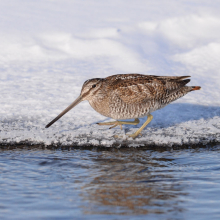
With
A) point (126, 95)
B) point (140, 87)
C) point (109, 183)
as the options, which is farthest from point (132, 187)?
point (140, 87)

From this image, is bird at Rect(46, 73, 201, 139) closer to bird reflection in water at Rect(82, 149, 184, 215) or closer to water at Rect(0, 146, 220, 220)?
water at Rect(0, 146, 220, 220)

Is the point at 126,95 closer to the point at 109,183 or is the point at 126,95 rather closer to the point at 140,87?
the point at 140,87

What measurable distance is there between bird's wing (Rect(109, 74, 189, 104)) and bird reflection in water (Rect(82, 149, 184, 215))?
1.07m

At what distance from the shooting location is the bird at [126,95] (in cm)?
611

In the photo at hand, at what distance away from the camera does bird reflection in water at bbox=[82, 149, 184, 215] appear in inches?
143

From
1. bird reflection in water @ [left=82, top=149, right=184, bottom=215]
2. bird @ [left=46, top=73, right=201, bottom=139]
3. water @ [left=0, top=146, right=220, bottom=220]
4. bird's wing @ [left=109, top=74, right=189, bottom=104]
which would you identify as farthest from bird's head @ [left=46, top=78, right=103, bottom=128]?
bird reflection in water @ [left=82, top=149, right=184, bottom=215]

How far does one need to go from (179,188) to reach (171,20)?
33.0 feet

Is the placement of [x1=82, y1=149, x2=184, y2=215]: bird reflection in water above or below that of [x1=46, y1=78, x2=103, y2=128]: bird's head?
below

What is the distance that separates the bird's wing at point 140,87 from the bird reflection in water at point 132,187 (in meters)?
1.07

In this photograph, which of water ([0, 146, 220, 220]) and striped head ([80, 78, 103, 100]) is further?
striped head ([80, 78, 103, 100])

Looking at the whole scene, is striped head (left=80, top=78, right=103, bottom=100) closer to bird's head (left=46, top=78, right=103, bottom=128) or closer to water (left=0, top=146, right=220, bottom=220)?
bird's head (left=46, top=78, right=103, bottom=128)

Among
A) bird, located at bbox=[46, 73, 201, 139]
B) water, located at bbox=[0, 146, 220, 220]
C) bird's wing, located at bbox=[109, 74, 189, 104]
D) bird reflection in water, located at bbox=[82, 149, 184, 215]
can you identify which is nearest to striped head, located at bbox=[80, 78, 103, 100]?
bird, located at bbox=[46, 73, 201, 139]

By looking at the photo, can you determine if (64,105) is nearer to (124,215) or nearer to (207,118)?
(207,118)

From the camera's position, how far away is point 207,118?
7.28 metres
